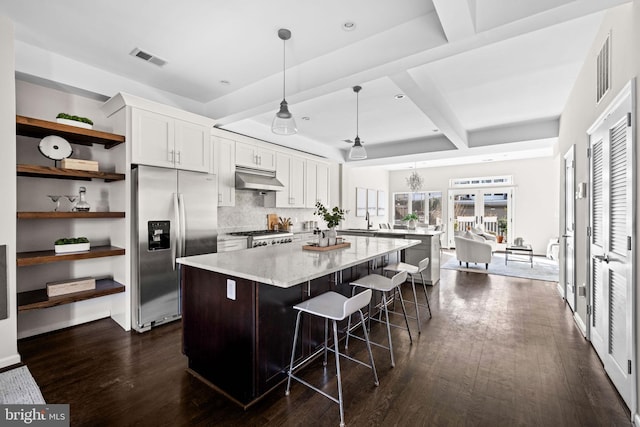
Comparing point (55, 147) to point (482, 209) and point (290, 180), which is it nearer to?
point (290, 180)

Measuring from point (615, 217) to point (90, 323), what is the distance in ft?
16.7

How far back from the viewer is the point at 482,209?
927 cm

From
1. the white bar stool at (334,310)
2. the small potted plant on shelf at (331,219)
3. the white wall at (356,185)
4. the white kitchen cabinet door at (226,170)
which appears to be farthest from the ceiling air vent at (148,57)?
the white wall at (356,185)

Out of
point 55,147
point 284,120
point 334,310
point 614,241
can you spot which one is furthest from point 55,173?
point 614,241

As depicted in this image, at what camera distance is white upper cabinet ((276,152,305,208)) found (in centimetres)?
560

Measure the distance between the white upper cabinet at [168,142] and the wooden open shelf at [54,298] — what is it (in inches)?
55.1

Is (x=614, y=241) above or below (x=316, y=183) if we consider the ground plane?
below

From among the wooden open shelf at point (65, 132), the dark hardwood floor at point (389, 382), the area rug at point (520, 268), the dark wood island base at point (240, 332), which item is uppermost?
the wooden open shelf at point (65, 132)

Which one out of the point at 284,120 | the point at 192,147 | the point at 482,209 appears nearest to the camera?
the point at 284,120

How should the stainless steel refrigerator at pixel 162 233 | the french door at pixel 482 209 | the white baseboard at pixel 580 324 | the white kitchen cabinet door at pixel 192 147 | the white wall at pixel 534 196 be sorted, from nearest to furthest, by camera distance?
the white baseboard at pixel 580 324 → the stainless steel refrigerator at pixel 162 233 → the white kitchen cabinet door at pixel 192 147 → the white wall at pixel 534 196 → the french door at pixel 482 209

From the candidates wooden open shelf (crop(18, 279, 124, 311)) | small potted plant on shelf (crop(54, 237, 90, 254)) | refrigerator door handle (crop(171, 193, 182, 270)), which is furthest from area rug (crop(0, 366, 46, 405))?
refrigerator door handle (crop(171, 193, 182, 270))

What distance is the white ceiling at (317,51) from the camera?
86.6 inches

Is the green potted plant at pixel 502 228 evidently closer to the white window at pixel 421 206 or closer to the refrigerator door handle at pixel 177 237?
the white window at pixel 421 206

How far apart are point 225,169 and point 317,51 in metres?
2.45
